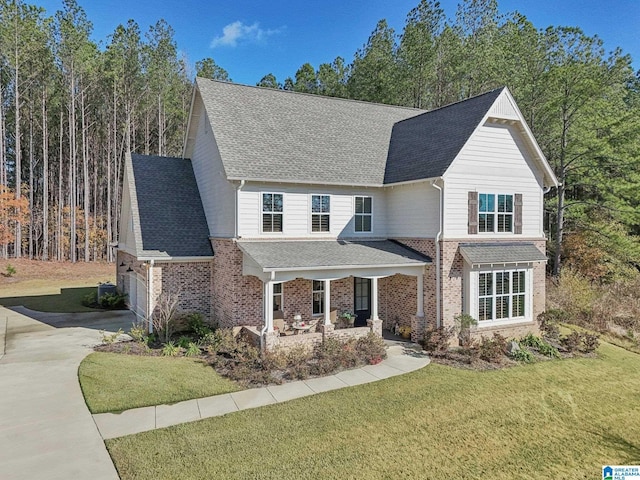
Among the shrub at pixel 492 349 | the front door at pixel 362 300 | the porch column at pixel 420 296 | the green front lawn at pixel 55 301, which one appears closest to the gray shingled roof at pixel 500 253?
the porch column at pixel 420 296

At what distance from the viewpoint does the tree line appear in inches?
1009

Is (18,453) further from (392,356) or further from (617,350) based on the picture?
(617,350)

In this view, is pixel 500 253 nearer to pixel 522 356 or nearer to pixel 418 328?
pixel 522 356

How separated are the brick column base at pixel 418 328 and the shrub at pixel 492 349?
6.79 feet

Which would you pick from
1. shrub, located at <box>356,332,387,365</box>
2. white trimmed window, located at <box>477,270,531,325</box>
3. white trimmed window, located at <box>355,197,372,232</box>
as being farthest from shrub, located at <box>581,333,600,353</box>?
white trimmed window, located at <box>355,197,372,232</box>

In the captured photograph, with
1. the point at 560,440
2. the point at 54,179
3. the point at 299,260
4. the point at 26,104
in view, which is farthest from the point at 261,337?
the point at 54,179

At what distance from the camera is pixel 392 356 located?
1349cm

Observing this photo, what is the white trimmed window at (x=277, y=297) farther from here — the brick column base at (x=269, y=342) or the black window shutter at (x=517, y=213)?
the black window shutter at (x=517, y=213)

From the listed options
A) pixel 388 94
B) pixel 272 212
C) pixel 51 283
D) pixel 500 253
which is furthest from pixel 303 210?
pixel 51 283

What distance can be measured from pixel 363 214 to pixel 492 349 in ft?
23.5

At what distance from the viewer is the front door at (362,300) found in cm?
1656

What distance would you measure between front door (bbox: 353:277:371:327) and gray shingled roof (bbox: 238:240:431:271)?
1.73 m

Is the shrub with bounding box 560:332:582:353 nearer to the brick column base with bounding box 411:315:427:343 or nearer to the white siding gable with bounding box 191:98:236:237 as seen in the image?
the brick column base with bounding box 411:315:427:343

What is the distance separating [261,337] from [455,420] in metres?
6.23
